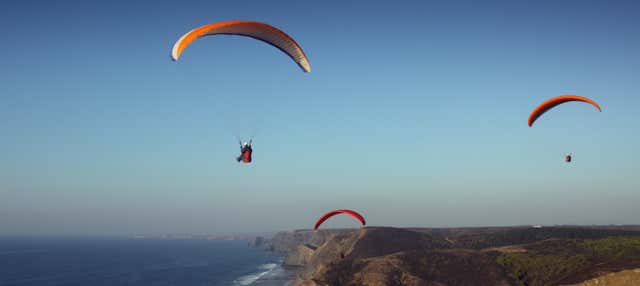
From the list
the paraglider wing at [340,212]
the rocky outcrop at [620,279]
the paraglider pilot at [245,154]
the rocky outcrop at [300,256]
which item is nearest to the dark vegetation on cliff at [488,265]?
the rocky outcrop at [620,279]

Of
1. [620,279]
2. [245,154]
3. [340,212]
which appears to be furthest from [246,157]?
[620,279]

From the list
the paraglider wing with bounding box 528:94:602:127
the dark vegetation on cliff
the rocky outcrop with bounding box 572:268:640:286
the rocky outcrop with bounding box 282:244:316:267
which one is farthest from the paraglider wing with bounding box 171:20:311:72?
the rocky outcrop with bounding box 282:244:316:267

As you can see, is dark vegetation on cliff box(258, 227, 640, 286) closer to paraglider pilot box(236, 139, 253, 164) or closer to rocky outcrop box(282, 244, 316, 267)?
paraglider pilot box(236, 139, 253, 164)

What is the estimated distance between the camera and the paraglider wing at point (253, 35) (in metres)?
20.7

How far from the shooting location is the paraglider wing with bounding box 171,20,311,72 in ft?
67.9

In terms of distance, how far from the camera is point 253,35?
24.3 metres

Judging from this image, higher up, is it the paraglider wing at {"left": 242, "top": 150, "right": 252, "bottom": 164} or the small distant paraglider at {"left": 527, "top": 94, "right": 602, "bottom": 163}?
the small distant paraglider at {"left": 527, "top": 94, "right": 602, "bottom": 163}

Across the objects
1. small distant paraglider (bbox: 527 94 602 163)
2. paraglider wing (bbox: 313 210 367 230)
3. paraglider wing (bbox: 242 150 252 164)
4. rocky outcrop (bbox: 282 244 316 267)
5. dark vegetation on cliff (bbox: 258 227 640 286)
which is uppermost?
small distant paraglider (bbox: 527 94 602 163)

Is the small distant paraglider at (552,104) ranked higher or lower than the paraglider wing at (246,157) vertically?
higher

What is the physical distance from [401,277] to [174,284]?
69084mm

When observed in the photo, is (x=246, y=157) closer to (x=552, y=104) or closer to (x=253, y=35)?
(x=253, y=35)

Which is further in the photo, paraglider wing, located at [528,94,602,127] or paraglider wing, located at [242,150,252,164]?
paraglider wing, located at [528,94,602,127]

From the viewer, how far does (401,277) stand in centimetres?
8150

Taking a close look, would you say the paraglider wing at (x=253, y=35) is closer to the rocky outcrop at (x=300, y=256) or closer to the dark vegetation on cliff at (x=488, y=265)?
the dark vegetation on cliff at (x=488, y=265)
